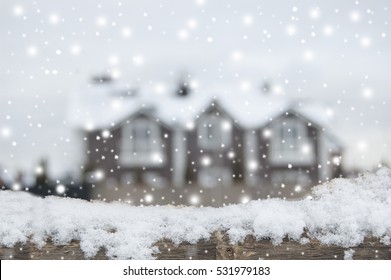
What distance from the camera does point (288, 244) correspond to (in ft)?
5.38

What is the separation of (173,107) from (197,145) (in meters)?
0.16

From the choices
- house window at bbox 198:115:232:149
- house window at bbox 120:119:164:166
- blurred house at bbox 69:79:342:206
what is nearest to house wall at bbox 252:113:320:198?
blurred house at bbox 69:79:342:206

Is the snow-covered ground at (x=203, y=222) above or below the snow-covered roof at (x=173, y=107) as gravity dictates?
below

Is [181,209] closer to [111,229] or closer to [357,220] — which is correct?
[111,229]

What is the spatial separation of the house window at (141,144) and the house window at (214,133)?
0.52ft

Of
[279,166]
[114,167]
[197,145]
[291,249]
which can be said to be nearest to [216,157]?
[197,145]

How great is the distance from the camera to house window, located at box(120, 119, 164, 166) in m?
1.94

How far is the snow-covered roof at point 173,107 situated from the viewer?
1.94 metres

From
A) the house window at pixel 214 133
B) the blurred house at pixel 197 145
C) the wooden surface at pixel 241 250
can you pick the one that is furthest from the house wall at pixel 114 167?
the wooden surface at pixel 241 250

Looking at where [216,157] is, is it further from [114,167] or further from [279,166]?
[114,167]

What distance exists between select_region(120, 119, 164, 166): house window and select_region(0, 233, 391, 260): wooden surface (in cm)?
39

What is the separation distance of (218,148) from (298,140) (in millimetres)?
278

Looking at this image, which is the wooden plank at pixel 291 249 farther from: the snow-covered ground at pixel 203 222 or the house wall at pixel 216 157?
the house wall at pixel 216 157

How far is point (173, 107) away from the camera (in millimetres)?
2031
